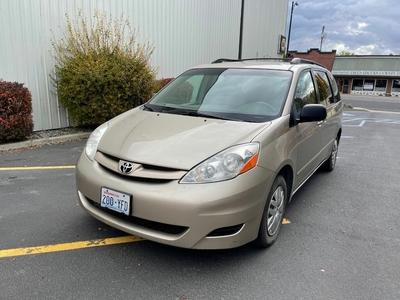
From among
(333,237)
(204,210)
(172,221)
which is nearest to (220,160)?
(204,210)

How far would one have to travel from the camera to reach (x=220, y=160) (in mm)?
2445

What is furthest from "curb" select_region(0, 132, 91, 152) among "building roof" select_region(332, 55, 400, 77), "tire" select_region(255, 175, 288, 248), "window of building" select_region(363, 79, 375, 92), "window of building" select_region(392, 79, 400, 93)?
"window of building" select_region(392, 79, 400, 93)

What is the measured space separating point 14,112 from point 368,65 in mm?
44609

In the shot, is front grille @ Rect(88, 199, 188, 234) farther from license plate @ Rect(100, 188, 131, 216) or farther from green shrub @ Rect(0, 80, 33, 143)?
green shrub @ Rect(0, 80, 33, 143)

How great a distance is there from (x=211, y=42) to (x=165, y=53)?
122 inches

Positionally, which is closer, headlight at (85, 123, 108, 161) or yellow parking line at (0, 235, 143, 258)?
yellow parking line at (0, 235, 143, 258)

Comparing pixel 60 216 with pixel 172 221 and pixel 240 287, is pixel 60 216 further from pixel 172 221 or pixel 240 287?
pixel 240 287

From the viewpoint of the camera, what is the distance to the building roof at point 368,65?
39469mm

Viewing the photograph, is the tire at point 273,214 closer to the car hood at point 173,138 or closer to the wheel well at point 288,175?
the wheel well at point 288,175

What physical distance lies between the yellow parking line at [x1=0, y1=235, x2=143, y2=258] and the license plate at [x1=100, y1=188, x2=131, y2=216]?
0.55 meters

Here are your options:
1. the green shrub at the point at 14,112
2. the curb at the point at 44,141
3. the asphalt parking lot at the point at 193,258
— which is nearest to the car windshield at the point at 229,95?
the asphalt parking lot at the point at 193,258

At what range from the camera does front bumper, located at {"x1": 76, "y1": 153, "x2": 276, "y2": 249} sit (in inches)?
90.0

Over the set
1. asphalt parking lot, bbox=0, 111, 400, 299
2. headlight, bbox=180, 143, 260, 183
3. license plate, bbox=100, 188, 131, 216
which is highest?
headlight, bbox=180, 143, 260, 183

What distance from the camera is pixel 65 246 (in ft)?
9.41
